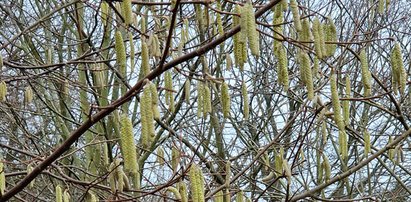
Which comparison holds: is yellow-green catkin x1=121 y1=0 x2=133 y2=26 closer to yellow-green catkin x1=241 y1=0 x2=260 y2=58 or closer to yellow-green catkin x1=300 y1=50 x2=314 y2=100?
yellow-green catkin x1=241 y1=0 x2=260 y2=58

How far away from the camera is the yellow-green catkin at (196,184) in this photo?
6.82 feet

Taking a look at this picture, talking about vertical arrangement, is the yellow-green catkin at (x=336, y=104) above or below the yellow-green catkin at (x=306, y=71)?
below

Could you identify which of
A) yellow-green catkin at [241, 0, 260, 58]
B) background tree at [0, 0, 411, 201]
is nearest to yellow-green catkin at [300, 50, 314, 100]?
background tree at [0, 0, 411, 201]

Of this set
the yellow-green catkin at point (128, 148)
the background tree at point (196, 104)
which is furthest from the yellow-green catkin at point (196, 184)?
the yellow-green catkin at point (128, 148)

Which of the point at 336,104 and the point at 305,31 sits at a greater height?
the point at 305,31

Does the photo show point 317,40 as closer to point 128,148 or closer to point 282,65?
point 282,65

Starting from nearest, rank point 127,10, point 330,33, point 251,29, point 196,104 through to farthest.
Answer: point 251,29 → point 127,10 → point 330,33 → point 196,104

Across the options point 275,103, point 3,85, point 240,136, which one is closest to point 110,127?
point 240,136

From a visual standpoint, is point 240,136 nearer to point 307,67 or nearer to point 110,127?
point 110,127

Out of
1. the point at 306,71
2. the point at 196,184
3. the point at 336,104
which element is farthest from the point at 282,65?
the point at 196,184

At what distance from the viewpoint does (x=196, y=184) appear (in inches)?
82.5

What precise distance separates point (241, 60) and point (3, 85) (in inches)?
54.2

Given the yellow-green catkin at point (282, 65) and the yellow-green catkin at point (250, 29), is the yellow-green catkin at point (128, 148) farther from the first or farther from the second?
the yellow-green catkin at point (282, 65)

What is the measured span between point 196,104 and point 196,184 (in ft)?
16.8
